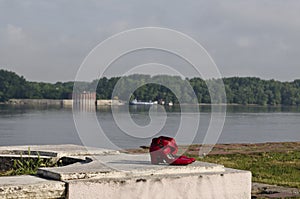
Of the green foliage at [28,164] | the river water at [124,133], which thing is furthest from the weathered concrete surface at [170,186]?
the green foliage at [28,164]

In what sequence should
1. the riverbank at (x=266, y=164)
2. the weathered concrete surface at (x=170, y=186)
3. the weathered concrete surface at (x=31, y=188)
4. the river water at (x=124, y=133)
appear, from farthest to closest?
the river water at (x=124, y=133) → the riverbank at (x=266, y=164) → the weathered concrete surface at (x=170, y=186) → the weathered concrete surface at (x=31, y=188)

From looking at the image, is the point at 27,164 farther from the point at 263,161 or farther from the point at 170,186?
the point at 263,161

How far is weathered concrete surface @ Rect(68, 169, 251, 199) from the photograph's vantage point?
7.25 metres

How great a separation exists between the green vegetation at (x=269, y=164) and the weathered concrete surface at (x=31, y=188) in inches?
211

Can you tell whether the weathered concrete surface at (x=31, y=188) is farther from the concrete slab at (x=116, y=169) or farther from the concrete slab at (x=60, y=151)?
the concrete slab at (x=60, y=151)

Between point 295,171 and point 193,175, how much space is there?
574 centimetres

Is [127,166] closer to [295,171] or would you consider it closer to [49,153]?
[49,153]

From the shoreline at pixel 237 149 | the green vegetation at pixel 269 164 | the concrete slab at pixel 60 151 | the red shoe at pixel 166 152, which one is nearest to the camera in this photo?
the red shoe at pixel 166 152

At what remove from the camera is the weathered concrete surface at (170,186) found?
7250mm

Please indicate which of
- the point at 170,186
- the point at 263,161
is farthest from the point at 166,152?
the point at 263,161

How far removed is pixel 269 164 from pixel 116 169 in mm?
7373

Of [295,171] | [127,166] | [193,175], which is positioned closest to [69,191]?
[127,166]

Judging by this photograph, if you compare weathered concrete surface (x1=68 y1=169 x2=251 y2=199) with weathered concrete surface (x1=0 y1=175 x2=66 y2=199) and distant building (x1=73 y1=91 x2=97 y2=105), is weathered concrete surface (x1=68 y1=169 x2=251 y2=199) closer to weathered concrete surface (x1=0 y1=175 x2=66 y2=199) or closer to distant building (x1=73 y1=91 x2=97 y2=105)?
weathered concrete surface (x1=0 y1=175 x2=66 y2=199)

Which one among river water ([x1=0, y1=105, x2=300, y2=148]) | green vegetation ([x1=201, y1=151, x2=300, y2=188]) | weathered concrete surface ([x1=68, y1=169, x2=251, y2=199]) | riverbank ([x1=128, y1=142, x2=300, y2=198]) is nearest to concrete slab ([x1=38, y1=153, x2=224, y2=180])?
weathered concrete surface ([x1=68, y1=169, x2=251, y2=199])
